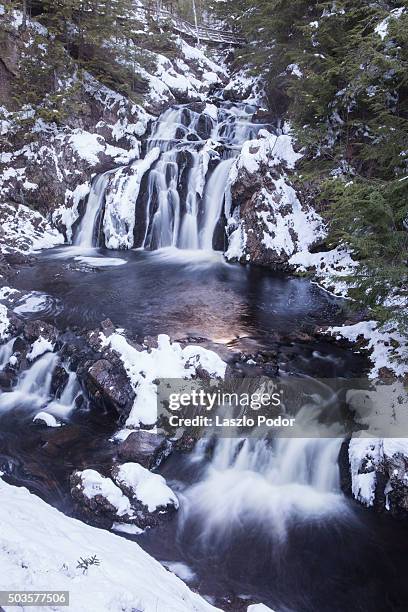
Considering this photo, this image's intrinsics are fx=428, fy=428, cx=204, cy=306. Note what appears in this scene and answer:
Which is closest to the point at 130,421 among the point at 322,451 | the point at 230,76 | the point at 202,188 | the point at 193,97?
the point at 322,451

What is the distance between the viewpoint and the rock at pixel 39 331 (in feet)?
29.3

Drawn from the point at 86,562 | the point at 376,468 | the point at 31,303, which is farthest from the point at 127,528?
the point at 31,303

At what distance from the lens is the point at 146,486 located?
224 inches

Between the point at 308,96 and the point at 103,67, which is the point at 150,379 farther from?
the point at 103,67

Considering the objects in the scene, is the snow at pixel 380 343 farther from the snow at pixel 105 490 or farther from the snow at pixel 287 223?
the snow at pixel 287 223

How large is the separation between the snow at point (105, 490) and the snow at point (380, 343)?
441 centimetres

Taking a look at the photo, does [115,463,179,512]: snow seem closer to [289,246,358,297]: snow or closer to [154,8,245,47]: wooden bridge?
[289,246,358,297]: snow

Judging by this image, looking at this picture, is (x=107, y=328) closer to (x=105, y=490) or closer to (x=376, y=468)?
(x=105, y=490)

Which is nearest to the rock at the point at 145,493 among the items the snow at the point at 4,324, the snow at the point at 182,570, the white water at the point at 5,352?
the snow at the point at 182,570

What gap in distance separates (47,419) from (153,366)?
1988 mm

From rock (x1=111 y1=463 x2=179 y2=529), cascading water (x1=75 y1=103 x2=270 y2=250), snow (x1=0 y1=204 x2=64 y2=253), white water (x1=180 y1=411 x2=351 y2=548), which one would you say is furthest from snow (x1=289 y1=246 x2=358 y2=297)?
snow (x1=0 y1=204 x2=64 y2=253)

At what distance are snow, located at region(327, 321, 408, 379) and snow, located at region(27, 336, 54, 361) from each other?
5962 mm

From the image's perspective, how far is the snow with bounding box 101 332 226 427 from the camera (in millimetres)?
6969

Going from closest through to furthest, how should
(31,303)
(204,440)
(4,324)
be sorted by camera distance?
(204,440) < (4,324) < (31,303)
